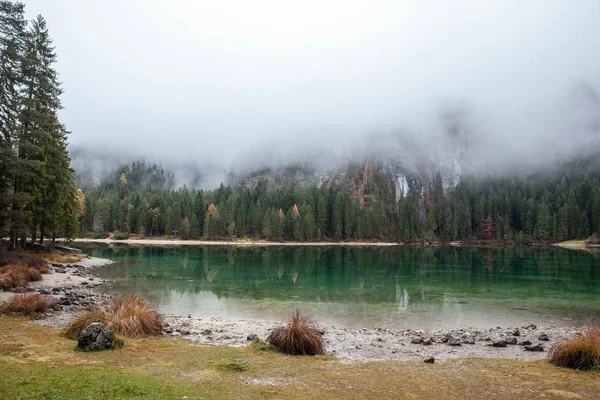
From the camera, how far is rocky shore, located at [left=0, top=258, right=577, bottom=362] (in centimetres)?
1538

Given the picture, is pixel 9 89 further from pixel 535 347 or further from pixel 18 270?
pixel 535 347

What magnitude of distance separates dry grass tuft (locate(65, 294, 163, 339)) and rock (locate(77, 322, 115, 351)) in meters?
1.67

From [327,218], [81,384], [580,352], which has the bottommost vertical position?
[580,352]

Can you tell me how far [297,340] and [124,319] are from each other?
23.1 ft

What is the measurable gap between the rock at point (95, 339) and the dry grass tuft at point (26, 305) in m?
7.59

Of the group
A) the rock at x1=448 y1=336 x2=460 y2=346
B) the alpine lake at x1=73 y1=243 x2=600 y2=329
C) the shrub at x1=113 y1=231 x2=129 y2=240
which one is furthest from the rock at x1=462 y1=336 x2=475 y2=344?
the shrub at x1=113 y1=231 x2=129 y2=240

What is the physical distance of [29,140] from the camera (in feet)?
142

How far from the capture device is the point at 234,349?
1426 cm

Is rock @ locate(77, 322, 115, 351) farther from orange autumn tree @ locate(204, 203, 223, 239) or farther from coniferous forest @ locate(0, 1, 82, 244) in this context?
orange autumn tree @ locate(204, 203, 223, 239)

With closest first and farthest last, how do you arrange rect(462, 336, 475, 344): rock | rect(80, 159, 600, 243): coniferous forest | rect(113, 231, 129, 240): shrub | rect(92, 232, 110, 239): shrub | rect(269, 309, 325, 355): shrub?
rect(269, 309, 325, 355): shrub
rect(462, 336, 475, 344): rock
rect(113, 231, 129, 240): shrub
rect(92, 232, 110, 239): shrub
rect(80, 159, 600, 243): coniferous forest

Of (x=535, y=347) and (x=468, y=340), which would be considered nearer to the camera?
(x=535, y=347)

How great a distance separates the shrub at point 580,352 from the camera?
12.1 m

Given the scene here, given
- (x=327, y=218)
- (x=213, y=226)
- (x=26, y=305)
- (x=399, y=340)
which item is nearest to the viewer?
(x=399, y=340)

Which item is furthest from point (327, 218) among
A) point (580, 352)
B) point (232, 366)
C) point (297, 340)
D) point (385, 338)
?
point (232, 366)
